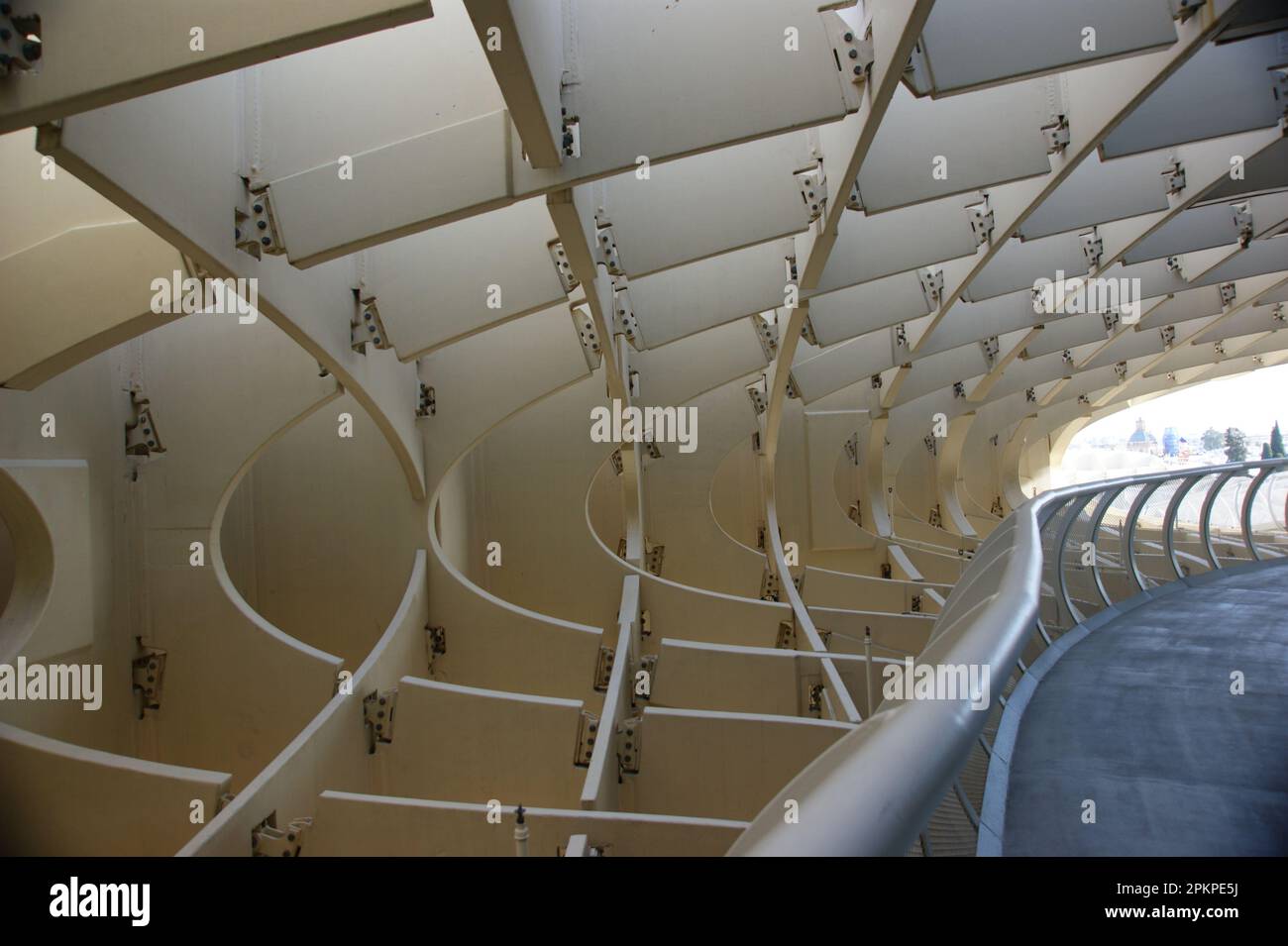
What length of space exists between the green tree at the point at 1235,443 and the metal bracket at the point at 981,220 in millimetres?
26899

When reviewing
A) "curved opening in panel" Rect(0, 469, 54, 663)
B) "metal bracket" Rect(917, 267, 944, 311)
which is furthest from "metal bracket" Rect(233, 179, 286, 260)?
"metal bracket" Rect(917, 267, 944, 311)

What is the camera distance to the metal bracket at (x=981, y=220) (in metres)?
8.43

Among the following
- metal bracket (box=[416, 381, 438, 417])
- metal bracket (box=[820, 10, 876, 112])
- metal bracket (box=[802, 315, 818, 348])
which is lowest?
metal bracket (box=[416, 381, 438, 417])

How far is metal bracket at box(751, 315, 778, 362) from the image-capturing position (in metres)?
11.6

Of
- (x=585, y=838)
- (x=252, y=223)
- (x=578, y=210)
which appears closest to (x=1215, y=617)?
(x=585, y=838)

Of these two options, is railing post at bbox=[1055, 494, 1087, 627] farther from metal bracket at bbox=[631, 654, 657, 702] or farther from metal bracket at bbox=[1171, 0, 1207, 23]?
metal bracket at bbox=[631, 654, 657, 702]

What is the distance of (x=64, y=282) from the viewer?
5391 millimetres

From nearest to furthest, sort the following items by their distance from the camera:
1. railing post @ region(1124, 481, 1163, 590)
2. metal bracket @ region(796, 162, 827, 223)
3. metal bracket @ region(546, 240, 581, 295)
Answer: railing post @ region(1124, 481, 1163, 590) < metal bracket @ region(796, 162, 827, 223) < metal bracket @ region(546, 240, 581, 295)

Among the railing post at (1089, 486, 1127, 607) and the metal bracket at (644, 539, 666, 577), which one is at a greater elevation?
the railing post at (1089, 486, 1127, 607)

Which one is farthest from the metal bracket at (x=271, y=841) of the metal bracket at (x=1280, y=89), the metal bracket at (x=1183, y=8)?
the metal bracket at (x=1280, y=89)

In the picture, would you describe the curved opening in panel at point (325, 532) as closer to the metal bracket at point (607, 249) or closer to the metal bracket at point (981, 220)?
the metal bracket at point (607, 249)

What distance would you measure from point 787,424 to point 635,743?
33.1 feet

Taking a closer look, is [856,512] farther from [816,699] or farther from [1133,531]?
[1133,531]

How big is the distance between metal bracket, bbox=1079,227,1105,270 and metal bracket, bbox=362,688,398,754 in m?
8.59
